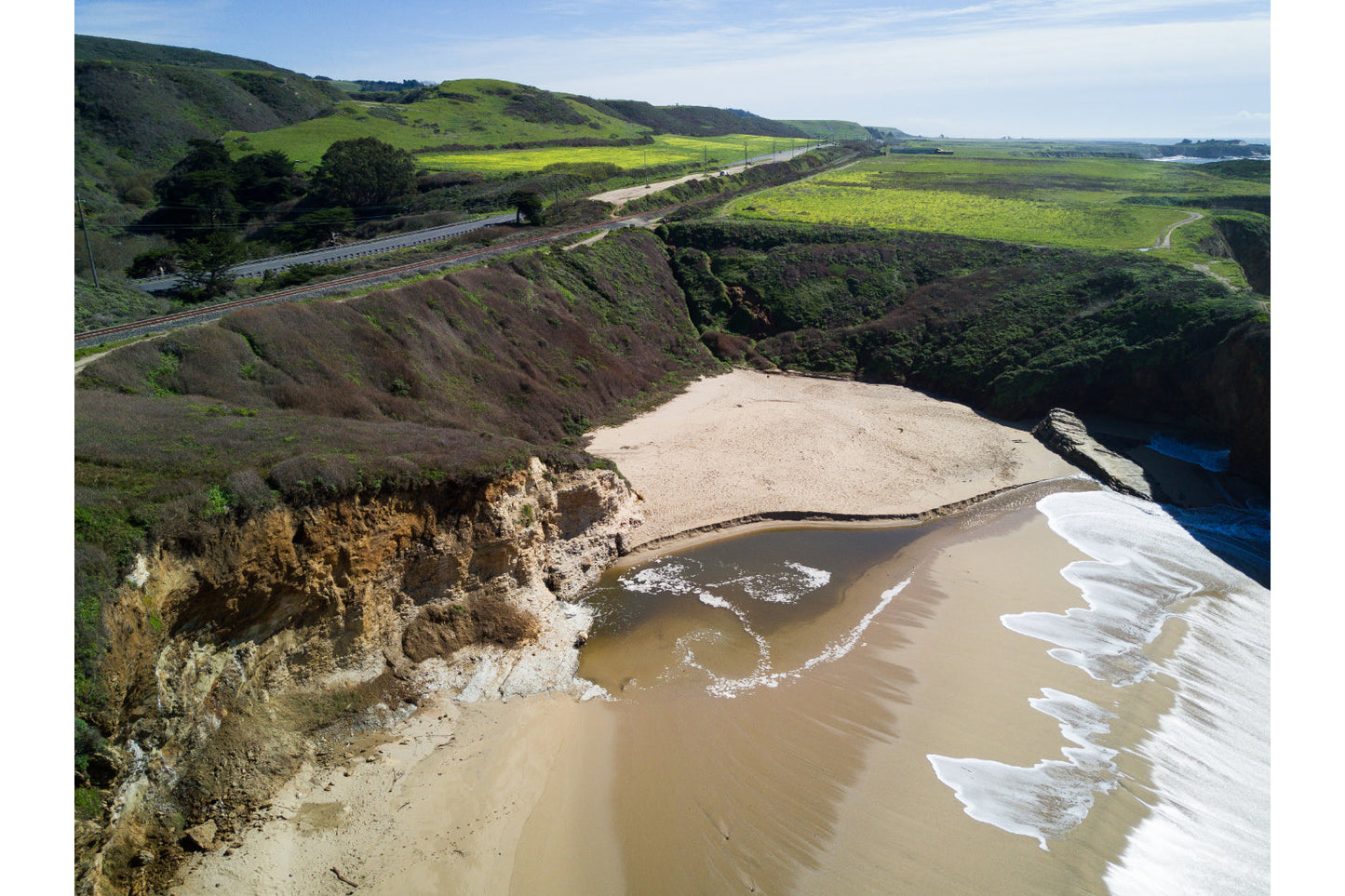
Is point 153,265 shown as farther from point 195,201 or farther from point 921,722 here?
point 921,722

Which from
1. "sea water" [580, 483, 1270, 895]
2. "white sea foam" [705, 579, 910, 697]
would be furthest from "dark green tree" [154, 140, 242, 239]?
"white sea foam" [705, 579, 910, 697]

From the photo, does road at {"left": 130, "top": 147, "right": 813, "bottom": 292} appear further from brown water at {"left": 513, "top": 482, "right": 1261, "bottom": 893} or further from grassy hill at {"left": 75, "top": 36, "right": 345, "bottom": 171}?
grassy hill at {"left": 75, "top": 36, "right": 345, "bottom": 171}

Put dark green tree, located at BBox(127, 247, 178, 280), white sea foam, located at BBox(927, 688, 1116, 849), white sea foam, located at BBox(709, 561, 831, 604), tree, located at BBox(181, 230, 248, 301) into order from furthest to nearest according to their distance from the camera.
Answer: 1. dark green tree, located at BBox(127, 247, 178, 280)
2. tree, located at BBox(181, 230, 248, 301)
3. white sea foam, located at BBox(709, 561, 831, 604)
4. white sea foam, located at BBox(927, 688, 1116, 849)

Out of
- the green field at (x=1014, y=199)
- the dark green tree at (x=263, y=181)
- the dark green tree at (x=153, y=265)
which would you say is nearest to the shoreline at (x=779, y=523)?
the dark green tree at (x=153, y=265)

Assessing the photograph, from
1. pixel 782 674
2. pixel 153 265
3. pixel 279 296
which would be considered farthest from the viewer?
pixel 153 265

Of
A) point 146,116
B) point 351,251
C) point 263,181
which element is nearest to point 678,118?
point 146,116

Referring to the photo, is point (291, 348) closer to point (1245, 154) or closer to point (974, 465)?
point (974, 465)
